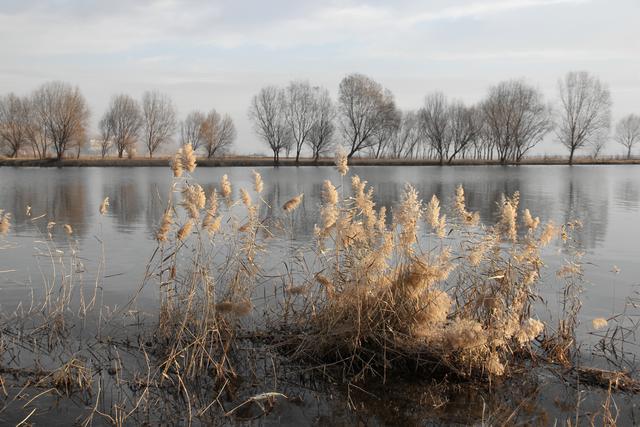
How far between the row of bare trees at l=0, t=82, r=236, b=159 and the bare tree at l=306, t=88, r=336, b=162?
46.7 ft

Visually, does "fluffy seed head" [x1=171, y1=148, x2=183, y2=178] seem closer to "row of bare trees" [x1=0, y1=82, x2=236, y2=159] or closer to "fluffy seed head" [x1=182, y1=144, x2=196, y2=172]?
"fluffy seed head" [x1=182, y1=144, x2=196, y2=172]

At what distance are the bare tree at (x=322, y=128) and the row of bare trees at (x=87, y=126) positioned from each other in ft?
46.7

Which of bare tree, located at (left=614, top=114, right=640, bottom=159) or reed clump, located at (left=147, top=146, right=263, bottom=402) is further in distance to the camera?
bare tree, located at (left=614, top=114, right=640, bottom=159)

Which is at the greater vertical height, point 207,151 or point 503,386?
point 207,151

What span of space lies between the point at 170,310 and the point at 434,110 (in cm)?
8412

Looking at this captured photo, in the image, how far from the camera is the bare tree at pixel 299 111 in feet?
262

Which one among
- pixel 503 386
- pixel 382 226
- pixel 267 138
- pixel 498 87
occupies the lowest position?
pixel 503 386

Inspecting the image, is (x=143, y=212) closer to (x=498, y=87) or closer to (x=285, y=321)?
(x=285, y=321)

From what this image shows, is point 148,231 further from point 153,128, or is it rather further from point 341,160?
point 153,128

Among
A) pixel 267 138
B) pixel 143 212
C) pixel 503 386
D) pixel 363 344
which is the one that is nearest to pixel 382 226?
pixel 363 344

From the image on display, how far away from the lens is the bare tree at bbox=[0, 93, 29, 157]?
242ft

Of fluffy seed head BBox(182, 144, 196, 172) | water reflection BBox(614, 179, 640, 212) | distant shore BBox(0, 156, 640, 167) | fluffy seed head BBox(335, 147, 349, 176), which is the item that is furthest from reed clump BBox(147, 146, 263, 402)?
distant shore BBox(0, 156, 640, 167)

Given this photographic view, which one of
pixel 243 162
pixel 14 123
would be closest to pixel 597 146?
pixel 243 162

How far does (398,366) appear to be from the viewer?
5.58 m
